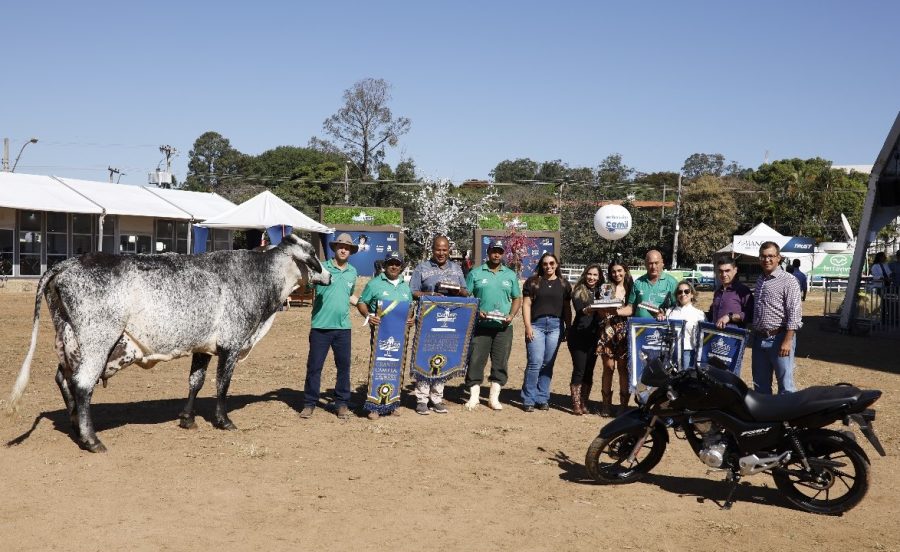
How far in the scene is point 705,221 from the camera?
49.4 m

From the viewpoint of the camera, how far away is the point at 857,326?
20016mm

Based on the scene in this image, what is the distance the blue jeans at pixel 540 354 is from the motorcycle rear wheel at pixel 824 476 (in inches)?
136

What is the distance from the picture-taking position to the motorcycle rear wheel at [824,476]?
243 inches

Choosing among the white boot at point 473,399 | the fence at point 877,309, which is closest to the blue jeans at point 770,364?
the white boot at point 473,399

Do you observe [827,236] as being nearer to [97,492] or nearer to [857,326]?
[857,326]

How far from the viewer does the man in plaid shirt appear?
795 cm

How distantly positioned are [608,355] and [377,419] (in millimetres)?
2621

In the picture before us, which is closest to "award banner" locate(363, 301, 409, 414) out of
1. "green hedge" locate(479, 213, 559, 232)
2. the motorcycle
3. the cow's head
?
the cow's head

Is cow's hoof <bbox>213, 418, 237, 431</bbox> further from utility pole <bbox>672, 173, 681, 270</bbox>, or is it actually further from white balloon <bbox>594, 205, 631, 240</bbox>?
utility pole <bbox>672, 173, 681, 270</bbox>

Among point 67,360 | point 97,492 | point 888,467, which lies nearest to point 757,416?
point 888,467

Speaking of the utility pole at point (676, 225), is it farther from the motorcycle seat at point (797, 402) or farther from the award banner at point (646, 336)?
the motorcycle seat at point (797, 402)

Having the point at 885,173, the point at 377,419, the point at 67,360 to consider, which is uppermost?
the point at 885,173

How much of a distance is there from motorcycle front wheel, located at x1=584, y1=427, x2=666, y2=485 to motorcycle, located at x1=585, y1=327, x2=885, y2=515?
14 mm

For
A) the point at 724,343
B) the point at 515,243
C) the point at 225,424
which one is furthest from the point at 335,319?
the point at 515,243
